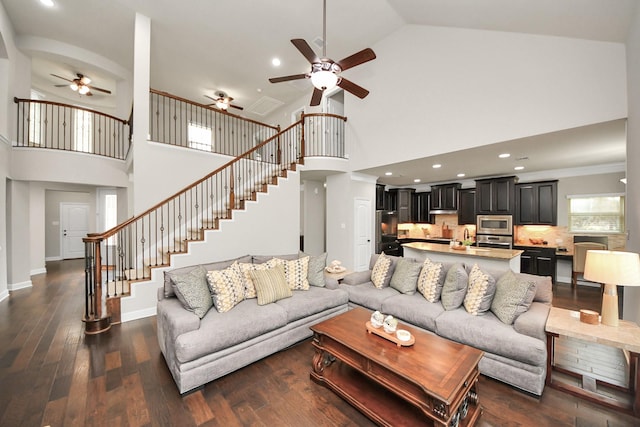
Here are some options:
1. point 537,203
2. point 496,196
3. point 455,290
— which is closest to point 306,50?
point 455,290

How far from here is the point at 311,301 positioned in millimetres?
3160

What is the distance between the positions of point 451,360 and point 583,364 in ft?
6.07

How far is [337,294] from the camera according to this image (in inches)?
137

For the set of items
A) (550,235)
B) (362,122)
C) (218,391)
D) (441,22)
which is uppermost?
(441,22)

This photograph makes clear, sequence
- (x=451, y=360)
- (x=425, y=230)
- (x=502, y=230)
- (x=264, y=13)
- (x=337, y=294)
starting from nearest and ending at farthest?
(x=451, y=360), (x=337, y=294), (x=264, y=13), (x=502, y=230), (x=425, y=230)

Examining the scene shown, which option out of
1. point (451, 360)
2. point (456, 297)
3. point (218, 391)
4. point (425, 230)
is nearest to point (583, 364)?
point (456, 297)

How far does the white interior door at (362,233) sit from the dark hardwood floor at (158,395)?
12.0 feet

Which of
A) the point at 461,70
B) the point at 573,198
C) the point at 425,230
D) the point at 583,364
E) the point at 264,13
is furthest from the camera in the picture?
the point at 425,230

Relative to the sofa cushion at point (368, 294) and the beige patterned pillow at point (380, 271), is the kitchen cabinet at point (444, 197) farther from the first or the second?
the sofa cushion at point (368, 294)

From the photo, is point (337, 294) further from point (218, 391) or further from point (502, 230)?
point (502, 230)

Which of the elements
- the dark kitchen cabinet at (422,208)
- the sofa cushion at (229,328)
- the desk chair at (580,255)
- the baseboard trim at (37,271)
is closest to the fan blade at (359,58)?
the sofa cushion at (229,328)

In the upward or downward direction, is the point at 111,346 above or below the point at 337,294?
below

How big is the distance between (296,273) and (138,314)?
246 cm

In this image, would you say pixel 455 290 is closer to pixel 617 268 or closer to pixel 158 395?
pixel 617 268
